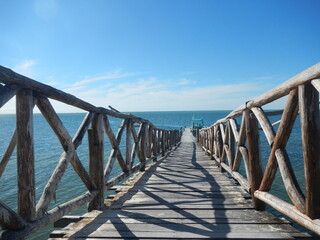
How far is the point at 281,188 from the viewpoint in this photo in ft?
34.6

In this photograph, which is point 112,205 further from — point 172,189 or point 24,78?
point 24,78

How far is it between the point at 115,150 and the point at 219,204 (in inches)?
77.4

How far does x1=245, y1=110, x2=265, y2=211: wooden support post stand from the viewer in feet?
10.3

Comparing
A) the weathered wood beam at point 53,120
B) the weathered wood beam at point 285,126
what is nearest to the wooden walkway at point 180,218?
the weathered wood beam at point 285,126

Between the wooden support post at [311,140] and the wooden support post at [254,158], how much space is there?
4.10 feet

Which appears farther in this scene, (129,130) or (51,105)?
(129,130)

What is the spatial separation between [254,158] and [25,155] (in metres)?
2.79

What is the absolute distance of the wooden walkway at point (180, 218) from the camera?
240 cm

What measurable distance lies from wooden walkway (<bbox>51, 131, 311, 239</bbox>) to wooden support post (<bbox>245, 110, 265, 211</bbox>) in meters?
0.17

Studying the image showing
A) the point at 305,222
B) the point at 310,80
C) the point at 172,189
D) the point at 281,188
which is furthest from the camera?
the point at 281,188

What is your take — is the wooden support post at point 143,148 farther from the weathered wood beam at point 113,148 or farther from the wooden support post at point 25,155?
the wooden support post at point 25,155

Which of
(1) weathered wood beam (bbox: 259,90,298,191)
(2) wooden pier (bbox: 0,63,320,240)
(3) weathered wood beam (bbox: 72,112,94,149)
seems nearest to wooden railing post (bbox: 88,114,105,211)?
(2) wooden pier (bbox: 0,63,320,240)

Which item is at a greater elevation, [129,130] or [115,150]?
[129,130]

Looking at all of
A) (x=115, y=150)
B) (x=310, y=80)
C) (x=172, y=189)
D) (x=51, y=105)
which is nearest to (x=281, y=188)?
(x=172, y=189)
